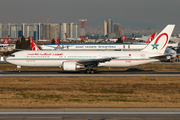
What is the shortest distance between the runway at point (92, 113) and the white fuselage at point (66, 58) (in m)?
22.2

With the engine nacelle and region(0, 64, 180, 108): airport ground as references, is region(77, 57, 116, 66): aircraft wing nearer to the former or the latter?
the engine nacelle

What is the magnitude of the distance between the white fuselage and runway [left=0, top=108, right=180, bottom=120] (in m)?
22.2

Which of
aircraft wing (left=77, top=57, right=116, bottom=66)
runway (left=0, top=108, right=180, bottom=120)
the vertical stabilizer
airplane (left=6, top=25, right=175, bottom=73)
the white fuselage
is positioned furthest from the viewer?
the vertical stabilizer

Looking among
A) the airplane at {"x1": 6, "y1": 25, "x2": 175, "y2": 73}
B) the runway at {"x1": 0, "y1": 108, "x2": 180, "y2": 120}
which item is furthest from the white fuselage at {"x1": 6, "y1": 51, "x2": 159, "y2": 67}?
the runway at {"x1": 0, "y1": 108, "x2": 180, "y2": 120}

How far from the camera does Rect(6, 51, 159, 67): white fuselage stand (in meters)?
40.4

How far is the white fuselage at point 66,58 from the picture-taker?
4038 cm

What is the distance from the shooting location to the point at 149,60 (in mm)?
41469

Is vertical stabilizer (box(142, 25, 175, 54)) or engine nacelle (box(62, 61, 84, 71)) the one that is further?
vertical stabilizer (box(142, 25, 175, 54))

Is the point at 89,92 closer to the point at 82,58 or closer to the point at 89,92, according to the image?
the point at 89,92

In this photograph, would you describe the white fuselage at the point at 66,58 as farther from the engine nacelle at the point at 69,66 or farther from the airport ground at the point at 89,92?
the airport ground at the point at 89,92

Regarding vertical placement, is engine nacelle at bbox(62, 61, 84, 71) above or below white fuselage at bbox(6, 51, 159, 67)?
below

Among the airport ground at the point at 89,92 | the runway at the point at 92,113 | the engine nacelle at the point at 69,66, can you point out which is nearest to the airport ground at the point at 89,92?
the airport ground at the point at 89,92

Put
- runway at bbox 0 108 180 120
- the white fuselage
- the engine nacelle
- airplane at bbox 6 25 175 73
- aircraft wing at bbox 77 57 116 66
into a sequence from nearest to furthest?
runway at bbox 0 108 180 120
the engine nacelle
aircraft wing at bbox 77 57 116 66
airplane at bbox 6 25 175 73
the white fuselage

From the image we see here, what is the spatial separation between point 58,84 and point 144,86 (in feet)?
34.8
